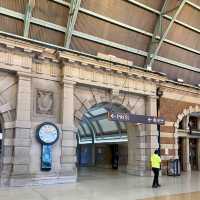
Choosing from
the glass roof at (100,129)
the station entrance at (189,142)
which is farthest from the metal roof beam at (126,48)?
the glass roof at (100,129)

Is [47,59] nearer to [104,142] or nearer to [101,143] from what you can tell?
[104,142]

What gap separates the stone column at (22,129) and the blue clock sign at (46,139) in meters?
0.56

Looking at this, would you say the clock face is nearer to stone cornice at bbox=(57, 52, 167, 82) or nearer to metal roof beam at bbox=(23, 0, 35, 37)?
stone cornice at bbox=(57, 52, 167, 82)

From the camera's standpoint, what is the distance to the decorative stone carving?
43.1 feet

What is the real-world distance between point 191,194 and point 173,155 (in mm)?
7854

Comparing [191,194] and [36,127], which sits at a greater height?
[36,127]

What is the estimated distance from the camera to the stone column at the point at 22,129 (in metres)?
11.9

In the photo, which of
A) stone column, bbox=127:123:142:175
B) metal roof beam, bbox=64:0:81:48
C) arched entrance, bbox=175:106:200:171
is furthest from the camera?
arched entrance, bbox=175:106:200:171

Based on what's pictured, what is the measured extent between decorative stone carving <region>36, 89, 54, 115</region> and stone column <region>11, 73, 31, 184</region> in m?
0.61

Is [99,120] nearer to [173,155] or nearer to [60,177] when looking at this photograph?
[173,155]

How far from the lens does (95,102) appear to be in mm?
15117

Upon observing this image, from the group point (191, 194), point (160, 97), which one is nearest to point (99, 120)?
point (160, 97)

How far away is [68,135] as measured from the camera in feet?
44.2

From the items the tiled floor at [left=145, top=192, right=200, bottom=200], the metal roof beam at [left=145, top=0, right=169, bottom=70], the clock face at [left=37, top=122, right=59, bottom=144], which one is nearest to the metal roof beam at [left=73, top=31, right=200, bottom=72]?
the metal roof beam at [left=145, top=0, right=169, bottom=70]
